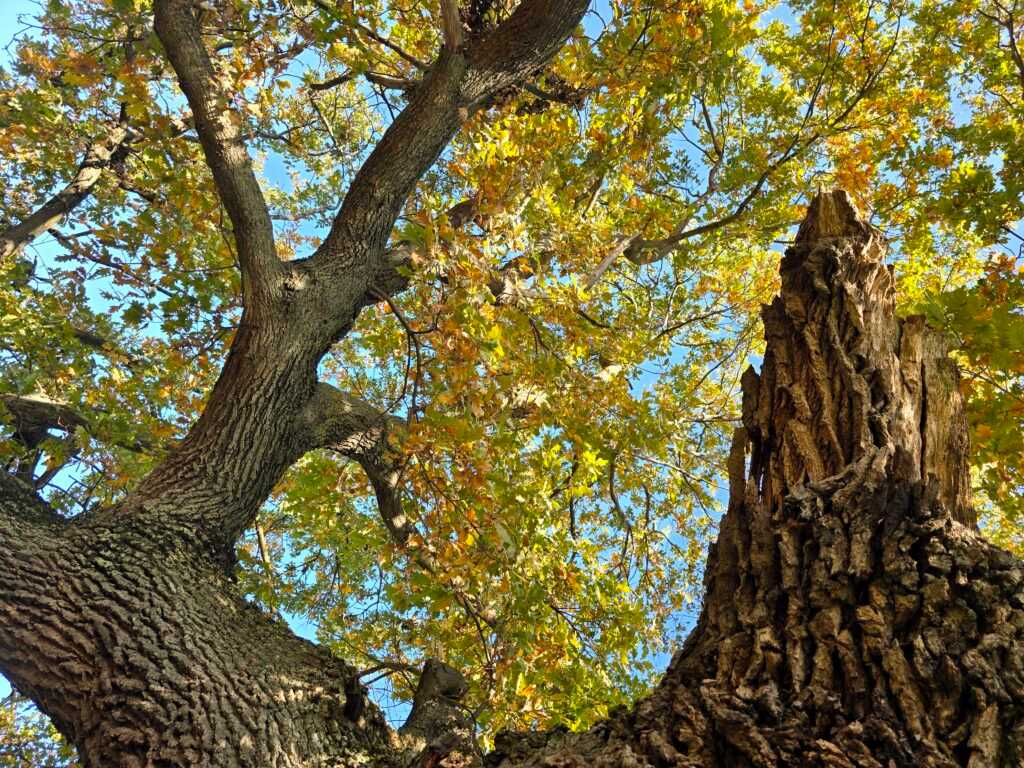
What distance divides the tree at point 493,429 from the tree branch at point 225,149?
2 centimetres

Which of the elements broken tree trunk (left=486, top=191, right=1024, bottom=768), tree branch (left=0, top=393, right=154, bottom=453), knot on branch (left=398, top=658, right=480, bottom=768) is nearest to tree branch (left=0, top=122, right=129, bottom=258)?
tree branch (left=0, top=393, right=154, bottom=453)

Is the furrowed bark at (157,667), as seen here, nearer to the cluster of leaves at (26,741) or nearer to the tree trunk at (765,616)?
the tree trunk at (765,616)

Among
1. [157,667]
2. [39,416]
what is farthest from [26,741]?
[157,667]

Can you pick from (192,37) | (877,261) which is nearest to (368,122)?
(192,37)

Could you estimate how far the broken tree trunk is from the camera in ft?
4.74

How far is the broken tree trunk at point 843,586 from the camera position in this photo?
1445 mm

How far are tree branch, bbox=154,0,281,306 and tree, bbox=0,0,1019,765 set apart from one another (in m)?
0.02

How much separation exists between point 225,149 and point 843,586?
13.5 feet

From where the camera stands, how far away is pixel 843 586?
1.73 m

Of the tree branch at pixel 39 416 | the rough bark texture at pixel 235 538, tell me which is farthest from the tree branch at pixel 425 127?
the tree branch at pixel 39 416

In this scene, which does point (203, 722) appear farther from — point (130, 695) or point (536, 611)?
point (536, 611)

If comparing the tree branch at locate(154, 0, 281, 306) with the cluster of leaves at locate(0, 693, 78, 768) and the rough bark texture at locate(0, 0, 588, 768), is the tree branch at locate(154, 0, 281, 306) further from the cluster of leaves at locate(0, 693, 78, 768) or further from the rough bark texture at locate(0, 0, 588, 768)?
the cluster of leaves at locate(0, 693, 78, 768)

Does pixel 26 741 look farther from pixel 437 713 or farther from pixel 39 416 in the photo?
pixel 437 713

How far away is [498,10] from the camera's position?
230 inches
